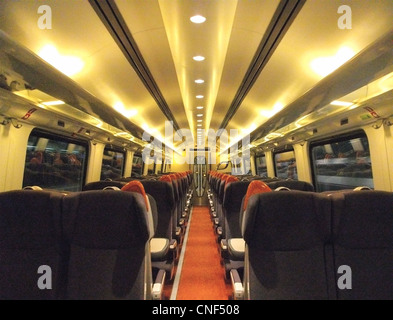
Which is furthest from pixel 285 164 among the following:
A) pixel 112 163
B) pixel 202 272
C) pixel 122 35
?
pixel 122 35

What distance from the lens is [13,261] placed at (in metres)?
1.69

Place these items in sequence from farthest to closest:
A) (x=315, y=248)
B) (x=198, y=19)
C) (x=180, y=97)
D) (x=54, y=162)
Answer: (x=180, y=97) → (x=54, y=162) → (x=198, y=19) → (x=315, y=248)

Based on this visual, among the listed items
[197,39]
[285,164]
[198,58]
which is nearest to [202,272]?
[198,58]

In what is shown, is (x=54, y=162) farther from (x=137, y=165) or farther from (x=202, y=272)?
(x=137, y=165)

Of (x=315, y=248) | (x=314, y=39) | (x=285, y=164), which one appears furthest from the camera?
(x=285, y=164)

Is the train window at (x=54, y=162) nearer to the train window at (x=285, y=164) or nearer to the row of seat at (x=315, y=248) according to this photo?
the row of seat at (x=315, y=248)

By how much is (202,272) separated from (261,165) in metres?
8.84

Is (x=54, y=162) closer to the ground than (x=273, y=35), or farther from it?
closer to the ground

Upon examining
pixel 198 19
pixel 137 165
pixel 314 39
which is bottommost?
pixel 137 165

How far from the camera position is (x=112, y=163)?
8492 mm

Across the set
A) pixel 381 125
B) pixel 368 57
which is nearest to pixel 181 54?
pixel 368 57

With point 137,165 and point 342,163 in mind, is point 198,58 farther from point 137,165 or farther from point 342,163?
point 137,165

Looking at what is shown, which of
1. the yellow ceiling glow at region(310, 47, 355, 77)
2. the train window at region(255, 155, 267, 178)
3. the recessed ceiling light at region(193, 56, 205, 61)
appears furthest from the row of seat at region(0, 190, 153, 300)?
the train window at region(255, 155, 267, 178)

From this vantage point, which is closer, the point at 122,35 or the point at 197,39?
the point at 122,35
